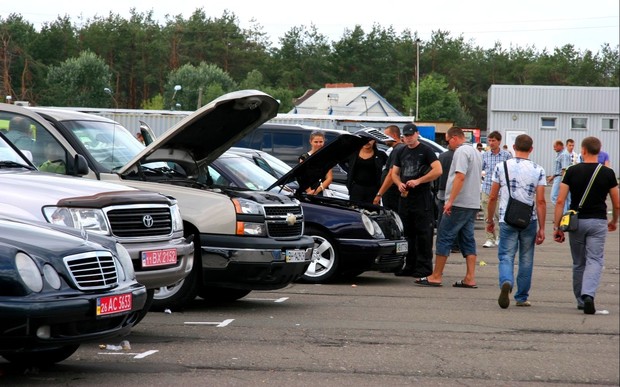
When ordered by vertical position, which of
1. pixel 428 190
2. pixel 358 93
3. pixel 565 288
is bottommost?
pixel 565 288

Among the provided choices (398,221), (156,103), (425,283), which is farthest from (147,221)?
(156,103)

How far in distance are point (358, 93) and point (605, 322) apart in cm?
8056

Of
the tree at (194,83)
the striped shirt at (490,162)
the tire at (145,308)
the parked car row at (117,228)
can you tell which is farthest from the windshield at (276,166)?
the tree at (194,83)

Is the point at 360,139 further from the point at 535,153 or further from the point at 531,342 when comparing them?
the point at 535,153

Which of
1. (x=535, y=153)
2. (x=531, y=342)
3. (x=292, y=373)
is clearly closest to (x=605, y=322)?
(x=531, y=342)

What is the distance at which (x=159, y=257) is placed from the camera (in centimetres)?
860

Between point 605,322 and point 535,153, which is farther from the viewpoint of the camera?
point 535,153

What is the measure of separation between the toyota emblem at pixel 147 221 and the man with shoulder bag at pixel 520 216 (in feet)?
14.3

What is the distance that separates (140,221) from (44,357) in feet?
4.56

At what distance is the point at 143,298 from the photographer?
725cm

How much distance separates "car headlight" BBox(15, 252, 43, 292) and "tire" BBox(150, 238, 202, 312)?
12.8 feet

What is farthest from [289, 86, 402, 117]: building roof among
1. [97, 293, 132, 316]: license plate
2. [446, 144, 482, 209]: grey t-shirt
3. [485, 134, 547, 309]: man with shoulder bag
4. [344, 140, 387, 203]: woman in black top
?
[97, 293, 132, 316]: license plate

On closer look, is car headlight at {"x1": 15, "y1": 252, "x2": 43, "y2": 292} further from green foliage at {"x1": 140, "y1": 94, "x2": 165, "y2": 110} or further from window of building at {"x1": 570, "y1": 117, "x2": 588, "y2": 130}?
green foliage at {"x1": 140, "y1": 94, "x2": 165, "y2": 110}

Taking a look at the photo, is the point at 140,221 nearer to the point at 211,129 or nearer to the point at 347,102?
the point at 211,129
